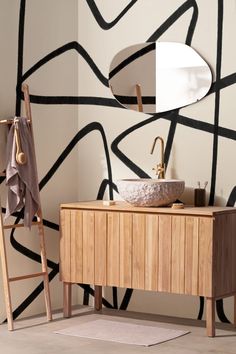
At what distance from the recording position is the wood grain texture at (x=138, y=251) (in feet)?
17.0

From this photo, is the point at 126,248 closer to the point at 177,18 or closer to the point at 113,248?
the point at 113,248

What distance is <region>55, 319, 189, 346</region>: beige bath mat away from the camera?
4.93m

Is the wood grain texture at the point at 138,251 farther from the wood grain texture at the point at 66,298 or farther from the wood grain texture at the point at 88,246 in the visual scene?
the wood grain texture at the point at 66,298

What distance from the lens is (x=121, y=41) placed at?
5820mm

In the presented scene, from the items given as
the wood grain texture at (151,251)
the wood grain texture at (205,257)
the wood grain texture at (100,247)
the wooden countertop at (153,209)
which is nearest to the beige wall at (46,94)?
the wooden countertop at (153,209)

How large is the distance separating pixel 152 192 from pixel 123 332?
0.91 metres

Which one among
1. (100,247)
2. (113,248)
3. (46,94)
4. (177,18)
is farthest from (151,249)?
(177,18)

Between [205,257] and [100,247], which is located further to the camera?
[100,247]

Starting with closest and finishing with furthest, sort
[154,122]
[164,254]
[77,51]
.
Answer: [164,254] < [154,122] < [77,51]

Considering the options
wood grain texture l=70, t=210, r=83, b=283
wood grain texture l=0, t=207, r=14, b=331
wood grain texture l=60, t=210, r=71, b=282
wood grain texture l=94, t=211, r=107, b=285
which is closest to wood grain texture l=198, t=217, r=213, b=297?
wood grain texture l=94, t=211, r=107, b=285

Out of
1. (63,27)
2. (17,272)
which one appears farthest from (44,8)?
(17,272)

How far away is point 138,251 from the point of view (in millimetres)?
5219

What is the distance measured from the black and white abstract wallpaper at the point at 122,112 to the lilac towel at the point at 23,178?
0.29 metres

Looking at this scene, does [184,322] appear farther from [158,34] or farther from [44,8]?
[44,8]
